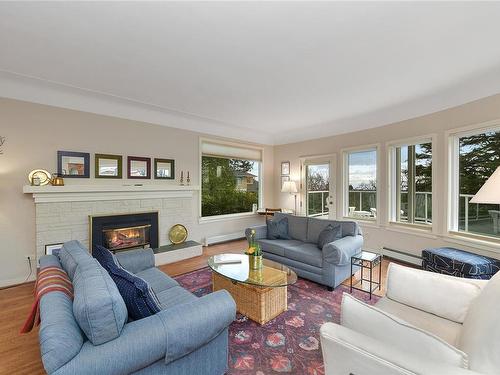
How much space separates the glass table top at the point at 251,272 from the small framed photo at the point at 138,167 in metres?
2.24

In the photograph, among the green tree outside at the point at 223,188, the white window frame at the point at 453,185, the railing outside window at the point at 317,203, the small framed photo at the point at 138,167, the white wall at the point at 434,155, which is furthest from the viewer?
the railing outside window at the point at 317,203

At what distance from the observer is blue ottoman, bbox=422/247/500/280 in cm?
265

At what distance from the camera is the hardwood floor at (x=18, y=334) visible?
1823mm

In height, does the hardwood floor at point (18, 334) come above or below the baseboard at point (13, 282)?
below

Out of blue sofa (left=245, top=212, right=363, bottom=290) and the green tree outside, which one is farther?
the green tree outside

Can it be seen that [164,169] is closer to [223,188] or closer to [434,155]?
[223,188]

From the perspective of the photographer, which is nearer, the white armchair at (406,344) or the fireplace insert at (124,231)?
the white armchair at (406,344)

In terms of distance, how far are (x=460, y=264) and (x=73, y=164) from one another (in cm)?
528

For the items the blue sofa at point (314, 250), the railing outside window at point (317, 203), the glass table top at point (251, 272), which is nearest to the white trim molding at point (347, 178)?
the railing outside window at point (317, 203)

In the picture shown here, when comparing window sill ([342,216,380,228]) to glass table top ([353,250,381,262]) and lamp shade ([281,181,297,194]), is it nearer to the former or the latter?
lamp shade ([281,181,297,194])

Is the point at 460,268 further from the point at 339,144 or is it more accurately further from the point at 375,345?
the point at 339,144

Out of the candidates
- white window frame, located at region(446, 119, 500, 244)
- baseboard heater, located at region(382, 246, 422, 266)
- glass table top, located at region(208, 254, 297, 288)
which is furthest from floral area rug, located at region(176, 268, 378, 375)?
white window frame, located at region(446, 119, 500, 244)

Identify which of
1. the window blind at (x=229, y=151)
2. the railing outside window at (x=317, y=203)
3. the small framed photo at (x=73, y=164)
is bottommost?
the railing outside window at (x=317, y=203)

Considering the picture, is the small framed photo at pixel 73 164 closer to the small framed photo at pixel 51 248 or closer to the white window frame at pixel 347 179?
the small framed photo at pixel 51 248
